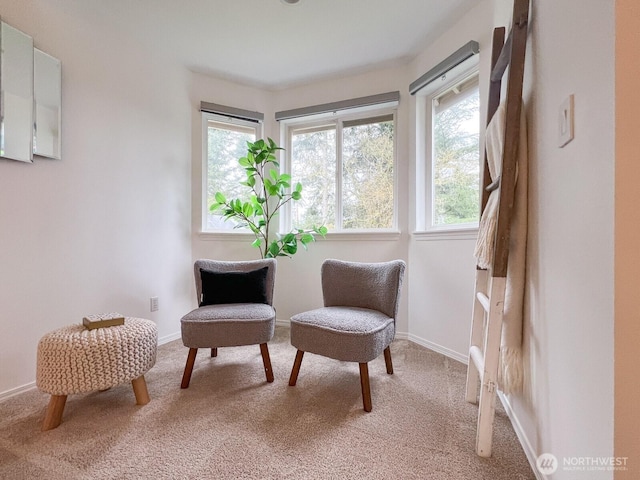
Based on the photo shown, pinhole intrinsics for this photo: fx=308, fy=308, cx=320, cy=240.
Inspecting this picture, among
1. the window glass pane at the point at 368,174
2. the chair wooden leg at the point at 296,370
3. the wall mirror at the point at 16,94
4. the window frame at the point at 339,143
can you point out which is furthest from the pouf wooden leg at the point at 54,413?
the window glass pane at the point at 368,174

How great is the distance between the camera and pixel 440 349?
7.62 feet

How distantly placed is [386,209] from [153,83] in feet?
7.33

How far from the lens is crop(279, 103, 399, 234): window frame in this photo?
2775 mm

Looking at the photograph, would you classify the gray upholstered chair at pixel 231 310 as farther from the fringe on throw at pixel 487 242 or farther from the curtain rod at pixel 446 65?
the curtain rod at pixel 446 65

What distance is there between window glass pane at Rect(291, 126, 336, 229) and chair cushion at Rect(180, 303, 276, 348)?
1431 millimetres

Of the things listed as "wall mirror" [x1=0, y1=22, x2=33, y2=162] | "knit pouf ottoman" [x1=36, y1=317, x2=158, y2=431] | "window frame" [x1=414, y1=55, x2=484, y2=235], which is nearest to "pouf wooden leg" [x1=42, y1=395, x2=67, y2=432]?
"knit pouf ottoman" [x1=36, y1=317, x2=158, y2=431]

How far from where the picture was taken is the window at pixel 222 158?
2986 mm

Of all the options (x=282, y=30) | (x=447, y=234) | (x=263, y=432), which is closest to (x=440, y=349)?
(x=447, y=234)

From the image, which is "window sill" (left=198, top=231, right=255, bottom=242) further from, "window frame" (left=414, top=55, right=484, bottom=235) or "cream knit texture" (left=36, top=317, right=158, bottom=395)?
"window frame" (left=414, top=55, right=484, bottom=235)

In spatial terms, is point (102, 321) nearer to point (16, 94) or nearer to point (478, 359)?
point (16, 94)

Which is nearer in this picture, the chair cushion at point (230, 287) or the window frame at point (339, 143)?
the chair cushion at point (230, 287)

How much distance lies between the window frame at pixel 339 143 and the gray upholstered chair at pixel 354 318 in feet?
2.43

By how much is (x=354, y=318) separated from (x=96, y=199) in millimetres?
1929

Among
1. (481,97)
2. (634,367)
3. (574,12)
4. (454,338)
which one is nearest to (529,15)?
(574,12)
